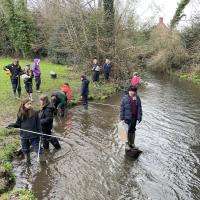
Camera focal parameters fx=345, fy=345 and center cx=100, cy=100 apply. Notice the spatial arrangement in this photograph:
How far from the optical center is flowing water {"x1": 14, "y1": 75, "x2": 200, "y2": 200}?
27.6ft

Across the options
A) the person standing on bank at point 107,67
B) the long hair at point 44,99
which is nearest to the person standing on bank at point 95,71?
the person standing on bank at point 107,67

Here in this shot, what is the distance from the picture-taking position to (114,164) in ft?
32.9

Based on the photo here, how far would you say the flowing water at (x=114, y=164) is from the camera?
8422 mm

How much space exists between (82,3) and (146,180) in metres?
17.8

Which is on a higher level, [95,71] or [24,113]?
[24,113]

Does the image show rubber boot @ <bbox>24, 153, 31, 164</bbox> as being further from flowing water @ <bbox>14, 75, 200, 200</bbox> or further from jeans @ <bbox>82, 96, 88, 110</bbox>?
jeans @ <bbox>82, 96, 88, 110</bbox>

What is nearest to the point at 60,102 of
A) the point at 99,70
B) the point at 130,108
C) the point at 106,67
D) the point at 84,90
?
the point at 84,90

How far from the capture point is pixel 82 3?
24.3 metres

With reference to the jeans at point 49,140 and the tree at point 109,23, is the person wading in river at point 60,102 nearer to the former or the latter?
the jeans at point 49,140

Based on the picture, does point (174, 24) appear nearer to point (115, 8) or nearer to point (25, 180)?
point (115, 8)

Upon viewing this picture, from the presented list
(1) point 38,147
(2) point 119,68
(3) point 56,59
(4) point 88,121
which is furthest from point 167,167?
(3) point 56,59

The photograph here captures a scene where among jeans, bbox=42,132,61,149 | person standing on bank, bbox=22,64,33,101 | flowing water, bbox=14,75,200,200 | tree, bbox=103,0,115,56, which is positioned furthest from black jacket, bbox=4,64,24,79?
tree, bbox=103,0,115,56

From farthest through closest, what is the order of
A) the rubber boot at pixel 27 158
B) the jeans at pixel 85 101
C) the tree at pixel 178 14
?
1. the tree at pixel 178 14
2. the jeans at pixel 85 101
3. the rubber boot at pixel 27 158

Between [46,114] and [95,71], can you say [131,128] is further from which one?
[95,71]
